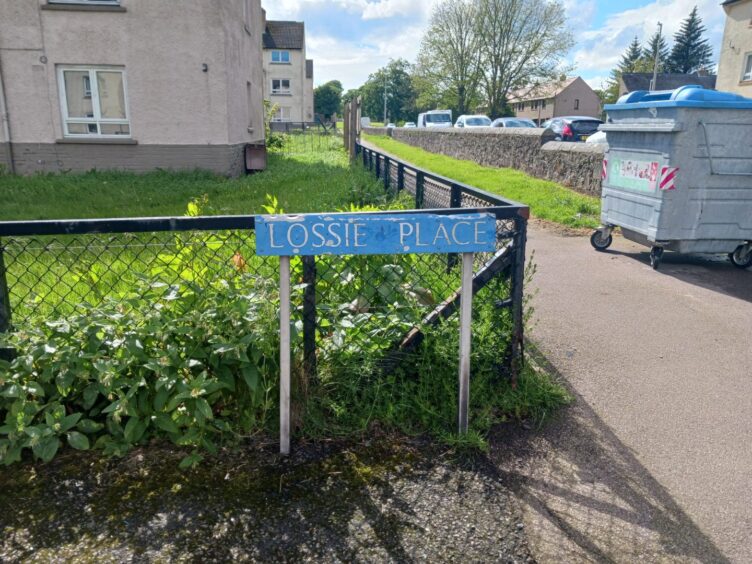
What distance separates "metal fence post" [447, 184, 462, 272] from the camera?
178 inches

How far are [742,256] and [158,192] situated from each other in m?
9.46

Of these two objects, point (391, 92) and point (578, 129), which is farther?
point (391, 92)

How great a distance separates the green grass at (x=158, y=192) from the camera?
9047mm

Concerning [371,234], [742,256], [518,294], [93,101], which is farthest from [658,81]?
[371,234]

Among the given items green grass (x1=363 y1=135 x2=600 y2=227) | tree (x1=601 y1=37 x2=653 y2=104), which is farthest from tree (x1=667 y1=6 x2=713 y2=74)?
green grass (x1=363 y1=135 x2=600 y2=227)

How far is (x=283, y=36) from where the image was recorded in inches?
2180

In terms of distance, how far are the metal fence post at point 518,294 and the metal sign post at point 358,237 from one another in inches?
22.1

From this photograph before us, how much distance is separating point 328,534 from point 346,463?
1.66 feet

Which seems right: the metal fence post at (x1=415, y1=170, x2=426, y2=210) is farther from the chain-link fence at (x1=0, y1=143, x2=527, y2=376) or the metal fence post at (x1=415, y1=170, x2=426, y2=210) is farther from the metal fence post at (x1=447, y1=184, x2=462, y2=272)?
the chain-link fence at (x1=0, y1=143, x2=527, y2=376)

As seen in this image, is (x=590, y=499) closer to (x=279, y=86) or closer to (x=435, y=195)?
(x=435, y=195)

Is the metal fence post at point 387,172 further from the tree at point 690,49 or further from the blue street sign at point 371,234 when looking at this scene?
the tree at point 690,49

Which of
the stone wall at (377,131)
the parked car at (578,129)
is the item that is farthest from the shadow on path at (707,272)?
the stone wall at (377,131)

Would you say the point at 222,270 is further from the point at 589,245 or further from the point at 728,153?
the point at 589,245

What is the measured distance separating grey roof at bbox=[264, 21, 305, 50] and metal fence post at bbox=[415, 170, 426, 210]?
173 feet
